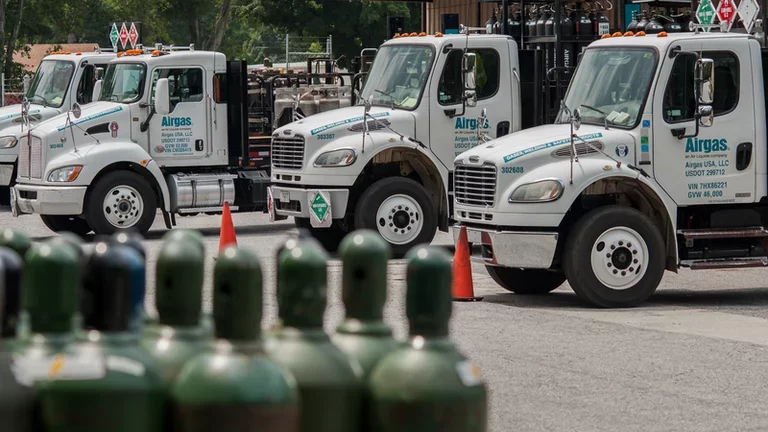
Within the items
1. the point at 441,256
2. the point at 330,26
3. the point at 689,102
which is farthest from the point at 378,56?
the point at 330,26

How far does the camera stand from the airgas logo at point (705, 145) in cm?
1364

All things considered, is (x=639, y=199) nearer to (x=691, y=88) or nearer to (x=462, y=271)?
(x=691, y=88)

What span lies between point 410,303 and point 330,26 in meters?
65.6

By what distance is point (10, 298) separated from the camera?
1.89 meters

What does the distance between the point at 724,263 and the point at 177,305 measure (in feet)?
40.0

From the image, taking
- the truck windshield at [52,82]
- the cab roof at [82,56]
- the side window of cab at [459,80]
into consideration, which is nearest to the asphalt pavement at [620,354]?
the side window of cab at [459,80]

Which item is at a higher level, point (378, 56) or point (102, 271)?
point (378, 56)

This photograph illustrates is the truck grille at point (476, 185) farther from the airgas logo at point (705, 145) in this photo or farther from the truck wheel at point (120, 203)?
the truck wheel at point (120, 203)

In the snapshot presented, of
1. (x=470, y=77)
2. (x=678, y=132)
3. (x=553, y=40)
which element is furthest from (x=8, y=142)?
(x=678, y=132)

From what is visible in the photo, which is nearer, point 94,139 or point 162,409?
point 162,409

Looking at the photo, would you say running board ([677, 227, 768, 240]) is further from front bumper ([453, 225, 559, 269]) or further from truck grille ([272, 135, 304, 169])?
truck grille ([272, 135, 304, 169])

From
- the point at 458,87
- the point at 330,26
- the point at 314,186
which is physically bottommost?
the point at 314,186

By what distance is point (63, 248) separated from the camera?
1861 mm

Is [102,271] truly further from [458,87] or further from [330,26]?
[330,26]
